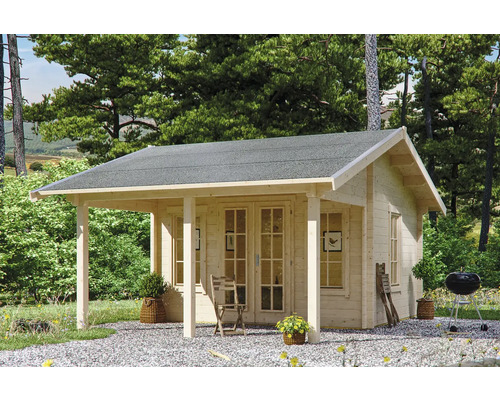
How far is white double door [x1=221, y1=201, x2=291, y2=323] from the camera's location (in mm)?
11367

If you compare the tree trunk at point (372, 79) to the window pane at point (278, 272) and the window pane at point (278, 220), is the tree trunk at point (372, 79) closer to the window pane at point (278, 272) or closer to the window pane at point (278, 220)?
the window pane at point (278, 220)

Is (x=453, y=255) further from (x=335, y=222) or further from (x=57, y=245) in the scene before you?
(x=57, y=245)

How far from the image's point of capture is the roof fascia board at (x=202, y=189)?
8.76m

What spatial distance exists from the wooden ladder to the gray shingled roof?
90.1 inches

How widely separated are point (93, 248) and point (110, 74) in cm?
788

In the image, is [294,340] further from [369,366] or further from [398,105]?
[398,105]

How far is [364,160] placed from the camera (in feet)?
31.3

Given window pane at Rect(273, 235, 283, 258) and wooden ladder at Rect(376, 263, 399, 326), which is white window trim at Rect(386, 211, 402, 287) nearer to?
wooden ladder at Rect(376, 263, 399, 326)

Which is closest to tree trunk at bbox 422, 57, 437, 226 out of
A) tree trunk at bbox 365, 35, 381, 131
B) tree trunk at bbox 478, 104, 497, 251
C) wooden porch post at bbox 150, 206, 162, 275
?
tree trunk at bbox 478, 104, 497, 251

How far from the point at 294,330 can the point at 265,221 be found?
293cm

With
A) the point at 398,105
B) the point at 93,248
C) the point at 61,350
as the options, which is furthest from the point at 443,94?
the point at 61,350

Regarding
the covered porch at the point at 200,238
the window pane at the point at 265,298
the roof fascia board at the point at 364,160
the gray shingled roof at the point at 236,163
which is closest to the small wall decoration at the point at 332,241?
the covered porch at the point at 200,238

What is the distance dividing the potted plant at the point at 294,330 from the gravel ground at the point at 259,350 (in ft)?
0.44
